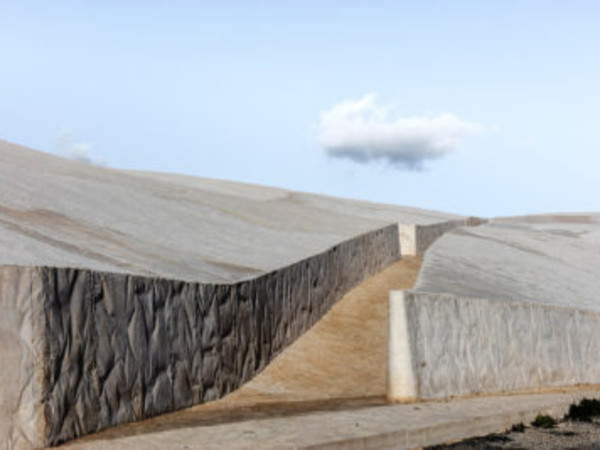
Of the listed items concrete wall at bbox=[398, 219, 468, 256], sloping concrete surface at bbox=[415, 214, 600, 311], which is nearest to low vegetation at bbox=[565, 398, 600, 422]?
sloping concrete surface at bbox=[415, 214, 600, 311]

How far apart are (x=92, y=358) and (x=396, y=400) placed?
4.73m

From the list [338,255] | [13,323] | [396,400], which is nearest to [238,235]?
[338,255]

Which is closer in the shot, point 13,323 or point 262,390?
point 13,323

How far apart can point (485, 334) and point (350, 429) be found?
5478 millimetres

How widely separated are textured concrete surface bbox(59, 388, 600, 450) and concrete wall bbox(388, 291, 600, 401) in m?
0.69

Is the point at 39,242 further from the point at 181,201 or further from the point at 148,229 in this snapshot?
the point at 181,201

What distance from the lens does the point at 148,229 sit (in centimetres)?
1959

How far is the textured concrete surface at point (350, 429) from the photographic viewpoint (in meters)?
8.67

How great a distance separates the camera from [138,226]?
19.7m

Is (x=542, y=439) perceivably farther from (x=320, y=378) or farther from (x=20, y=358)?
(x=20, y=358)

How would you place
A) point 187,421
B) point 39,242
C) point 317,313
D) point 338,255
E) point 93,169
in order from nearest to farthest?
point 187,421
point 39,242
point 317,313
point 338,255
point 93,169

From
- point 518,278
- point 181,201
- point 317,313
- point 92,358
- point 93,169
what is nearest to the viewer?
point 92,358

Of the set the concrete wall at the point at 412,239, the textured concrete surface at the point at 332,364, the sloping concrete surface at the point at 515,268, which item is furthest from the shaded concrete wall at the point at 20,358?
the concrete wall at the point at 412,239

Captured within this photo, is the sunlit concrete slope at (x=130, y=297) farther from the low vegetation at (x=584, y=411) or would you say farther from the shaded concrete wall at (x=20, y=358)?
the low vegetation at (x=584, y=411)
